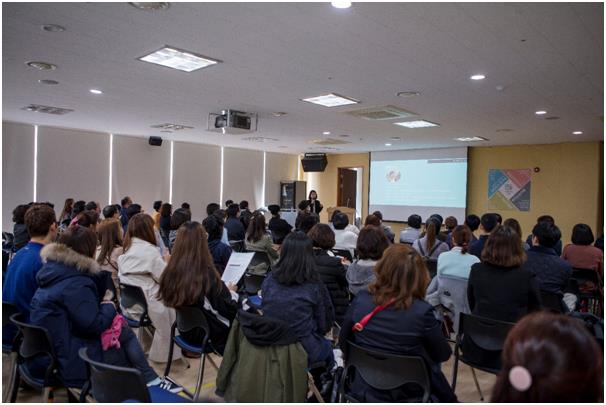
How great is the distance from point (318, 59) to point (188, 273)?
2.48m

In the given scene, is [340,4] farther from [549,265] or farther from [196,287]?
[549,265]

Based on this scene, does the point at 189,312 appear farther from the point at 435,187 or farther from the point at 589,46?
the point at 435,187

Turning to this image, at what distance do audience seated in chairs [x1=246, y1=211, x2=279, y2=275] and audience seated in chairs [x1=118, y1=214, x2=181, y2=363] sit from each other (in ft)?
4.86

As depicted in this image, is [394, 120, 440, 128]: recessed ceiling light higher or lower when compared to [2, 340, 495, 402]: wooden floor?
higher

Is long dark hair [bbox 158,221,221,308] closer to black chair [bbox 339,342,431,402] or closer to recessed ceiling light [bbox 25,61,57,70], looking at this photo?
black chair [bbox 339,342,431,402]

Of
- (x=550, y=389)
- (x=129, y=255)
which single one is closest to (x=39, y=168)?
(x=129, y=255)

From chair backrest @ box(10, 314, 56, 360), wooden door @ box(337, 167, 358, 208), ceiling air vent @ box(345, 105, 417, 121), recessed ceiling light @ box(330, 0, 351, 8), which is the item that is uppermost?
recessed ceiling light @ box(330, 0, 351, 8)

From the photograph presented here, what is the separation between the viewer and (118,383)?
5.59ft

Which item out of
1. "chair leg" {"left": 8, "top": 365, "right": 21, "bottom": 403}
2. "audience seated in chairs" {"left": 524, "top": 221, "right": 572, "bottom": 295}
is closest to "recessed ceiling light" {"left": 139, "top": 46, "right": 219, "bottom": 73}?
"chair leg" {"left": 8, "top": 365, "right": 21, "bottom": 403}

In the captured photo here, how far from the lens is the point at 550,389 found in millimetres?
873

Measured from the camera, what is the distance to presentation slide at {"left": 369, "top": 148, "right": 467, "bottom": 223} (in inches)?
457

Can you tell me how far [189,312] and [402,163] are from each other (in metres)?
10.5

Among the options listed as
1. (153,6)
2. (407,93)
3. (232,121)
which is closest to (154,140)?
(232,121)

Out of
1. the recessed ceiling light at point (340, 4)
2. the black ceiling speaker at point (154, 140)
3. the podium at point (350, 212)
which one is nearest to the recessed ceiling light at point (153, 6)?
the recessed ceiling light at point (340, 4)
